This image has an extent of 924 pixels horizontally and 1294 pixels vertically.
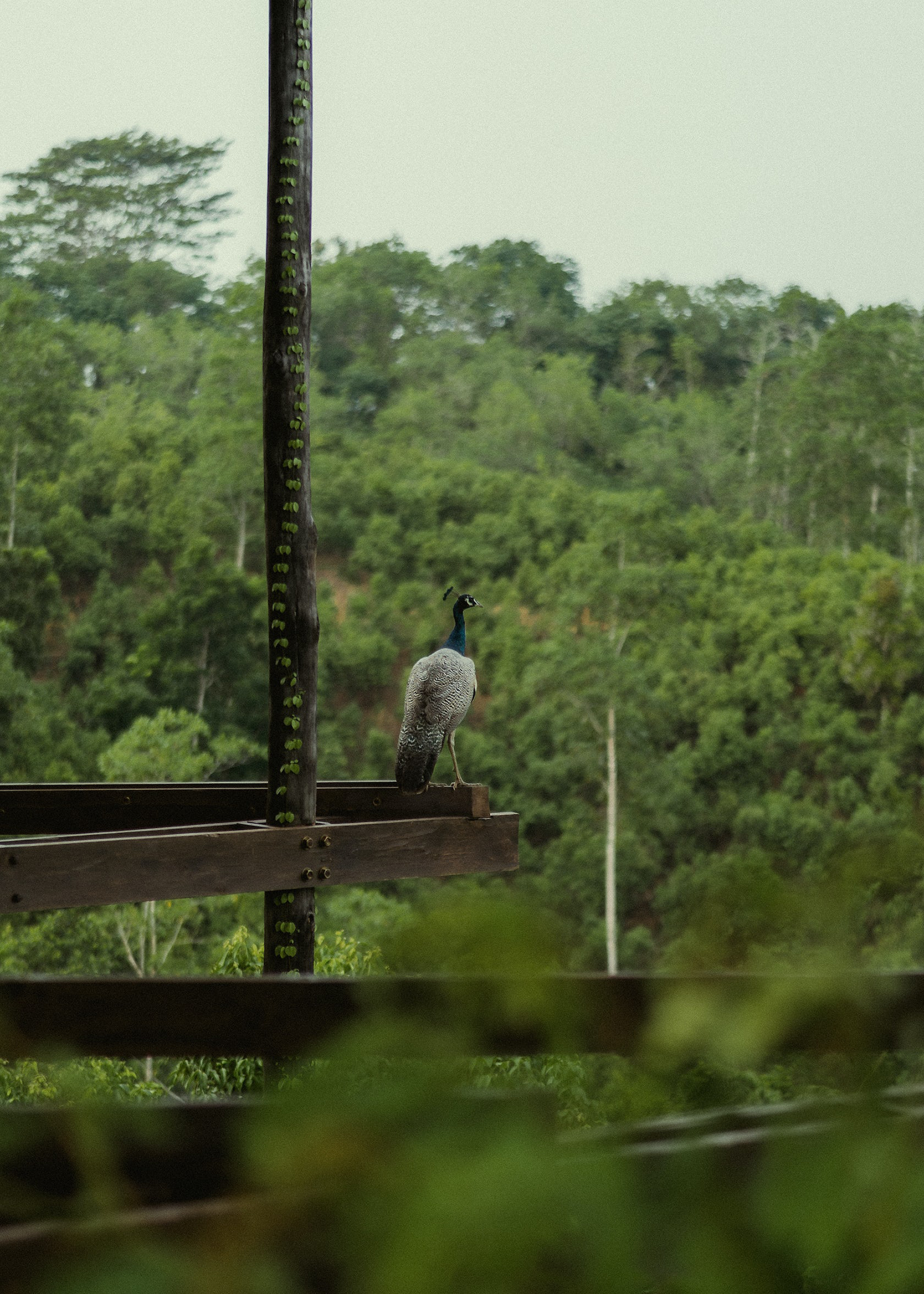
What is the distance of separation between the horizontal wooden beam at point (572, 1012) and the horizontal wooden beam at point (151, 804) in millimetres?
2693

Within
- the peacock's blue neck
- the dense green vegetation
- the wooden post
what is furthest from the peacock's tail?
the dense green vegetation

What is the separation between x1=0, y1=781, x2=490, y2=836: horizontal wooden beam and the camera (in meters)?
3.23

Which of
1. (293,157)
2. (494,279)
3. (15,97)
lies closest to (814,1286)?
(293,157)

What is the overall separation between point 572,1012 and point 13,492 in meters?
19.1

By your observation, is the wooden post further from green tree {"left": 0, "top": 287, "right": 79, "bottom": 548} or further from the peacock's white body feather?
green tree {"left": 0, "top": 287, "right": 79, "bottom": 548}

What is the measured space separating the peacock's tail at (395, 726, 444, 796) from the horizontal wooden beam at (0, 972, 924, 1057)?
9.87 feet

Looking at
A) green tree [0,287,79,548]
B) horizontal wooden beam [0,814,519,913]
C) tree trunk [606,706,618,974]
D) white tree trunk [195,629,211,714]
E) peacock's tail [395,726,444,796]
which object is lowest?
tree trunk [606,706,618,974]

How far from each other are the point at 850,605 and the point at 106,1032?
59.9 ft

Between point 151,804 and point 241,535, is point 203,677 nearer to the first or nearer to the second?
point 241,535

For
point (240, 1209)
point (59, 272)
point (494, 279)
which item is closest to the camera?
point (240, 1209)

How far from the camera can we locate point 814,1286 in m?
0.45

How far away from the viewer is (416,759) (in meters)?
3.76

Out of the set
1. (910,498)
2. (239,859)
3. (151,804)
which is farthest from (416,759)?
(910,498)

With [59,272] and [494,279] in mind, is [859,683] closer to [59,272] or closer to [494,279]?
[494,279]
